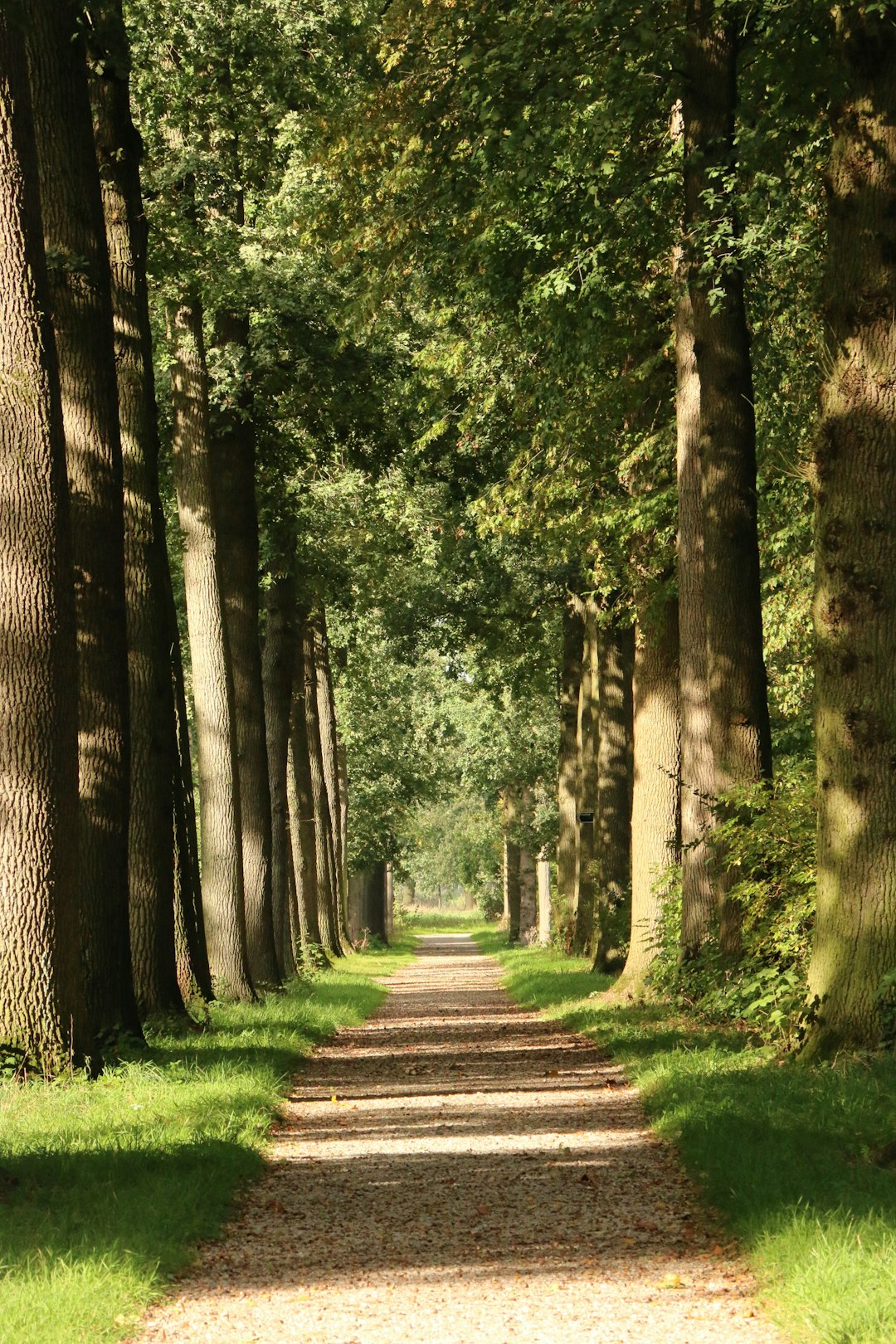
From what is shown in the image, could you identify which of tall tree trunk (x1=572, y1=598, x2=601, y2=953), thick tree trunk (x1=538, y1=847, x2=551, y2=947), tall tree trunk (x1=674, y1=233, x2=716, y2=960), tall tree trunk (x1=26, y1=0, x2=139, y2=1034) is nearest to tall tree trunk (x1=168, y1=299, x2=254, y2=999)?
tall tree trunk (x1=674, y1=233, x2=716, y2=960)

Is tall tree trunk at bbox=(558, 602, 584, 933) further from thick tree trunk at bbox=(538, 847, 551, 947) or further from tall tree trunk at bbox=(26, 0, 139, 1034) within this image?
tall tree trunk at bbox=(26, 0, 139, 1034)

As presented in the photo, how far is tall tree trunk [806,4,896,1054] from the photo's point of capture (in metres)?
10.4

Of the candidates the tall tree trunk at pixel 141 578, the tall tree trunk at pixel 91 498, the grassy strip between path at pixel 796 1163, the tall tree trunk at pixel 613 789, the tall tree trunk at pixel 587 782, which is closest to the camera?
the grassy strip between path at pixel 796 1163

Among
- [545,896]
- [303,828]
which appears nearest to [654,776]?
[303,828]

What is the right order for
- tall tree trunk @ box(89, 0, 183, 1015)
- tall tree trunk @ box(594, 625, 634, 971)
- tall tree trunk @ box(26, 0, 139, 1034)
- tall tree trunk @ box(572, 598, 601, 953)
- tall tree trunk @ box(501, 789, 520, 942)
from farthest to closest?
1. tall tree trunk @ box(501, 789, 520, 942)
2. tall tree trunk @ box(572, 598, 601, 953)
3. tall tree trunk @ box(594, 625, 634, 971)
4. tall tree trunk @ box(89, 0, 183, 1015)
5. tall tree trunk @ box(26, 0, 139, 1034)

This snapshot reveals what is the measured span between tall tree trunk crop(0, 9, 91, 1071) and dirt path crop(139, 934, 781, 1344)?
1.76 meters

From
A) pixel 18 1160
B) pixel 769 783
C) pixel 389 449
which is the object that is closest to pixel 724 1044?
pixel 769 783

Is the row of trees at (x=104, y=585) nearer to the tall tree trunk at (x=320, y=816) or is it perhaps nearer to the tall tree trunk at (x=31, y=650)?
the tall tree trunk at (x=31, y=650)

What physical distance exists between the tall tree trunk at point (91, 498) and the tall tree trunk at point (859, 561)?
5.28m

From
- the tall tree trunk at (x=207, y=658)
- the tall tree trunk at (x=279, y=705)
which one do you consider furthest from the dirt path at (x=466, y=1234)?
the tall tree trunk at (x=279, y=705)

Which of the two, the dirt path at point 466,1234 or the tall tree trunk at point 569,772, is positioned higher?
the tall tree trunk at point 569,772

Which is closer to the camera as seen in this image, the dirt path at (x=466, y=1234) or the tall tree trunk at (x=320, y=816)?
the dirt path at (x=466, y=1234)

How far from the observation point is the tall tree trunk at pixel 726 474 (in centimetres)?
1465

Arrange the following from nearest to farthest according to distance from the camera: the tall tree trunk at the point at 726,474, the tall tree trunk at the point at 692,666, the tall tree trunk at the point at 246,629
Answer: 1. the tall tree trunk at the point at 726,474
2. the tall tree trunk at the point at 692,666
3. the tall tree trunk at the point at 246,629
